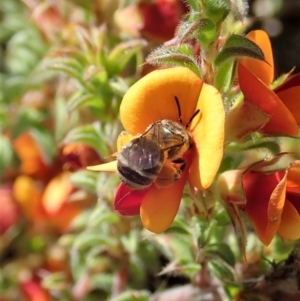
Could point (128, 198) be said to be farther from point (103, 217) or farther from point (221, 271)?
point (103, 217)

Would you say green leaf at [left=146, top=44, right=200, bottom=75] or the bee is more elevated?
green leaf at [left=146, top=44, right=200, bottom=75]

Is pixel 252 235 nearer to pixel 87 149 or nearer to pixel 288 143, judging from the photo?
pixel 87 149

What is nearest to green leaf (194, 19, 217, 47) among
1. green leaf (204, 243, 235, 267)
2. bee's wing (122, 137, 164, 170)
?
bee's wing (122, 137, 164, 170)

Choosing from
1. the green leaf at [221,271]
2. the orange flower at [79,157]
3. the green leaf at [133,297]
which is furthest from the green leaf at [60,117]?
the green leaf at [221,271]

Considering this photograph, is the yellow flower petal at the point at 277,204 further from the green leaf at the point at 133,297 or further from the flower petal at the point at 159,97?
the green leaf at the point at 133,297

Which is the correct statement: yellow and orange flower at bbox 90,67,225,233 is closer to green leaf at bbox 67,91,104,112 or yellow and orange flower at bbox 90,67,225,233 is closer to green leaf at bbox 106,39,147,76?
green leaf at bbox 67,91,104,112

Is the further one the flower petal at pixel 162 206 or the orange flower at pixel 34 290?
the orange flower at pixel 34 290

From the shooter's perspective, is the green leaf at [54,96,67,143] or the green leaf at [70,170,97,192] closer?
the green leaf at [70,170,97,192]

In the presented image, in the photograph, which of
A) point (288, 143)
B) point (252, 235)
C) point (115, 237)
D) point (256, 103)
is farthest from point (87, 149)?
point (288, 143)
